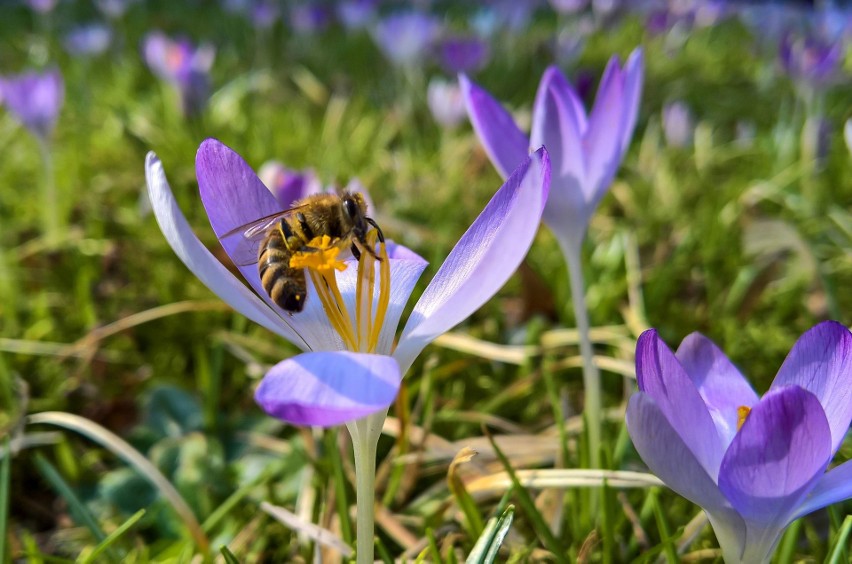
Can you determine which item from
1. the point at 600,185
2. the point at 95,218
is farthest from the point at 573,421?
the point at 95,218

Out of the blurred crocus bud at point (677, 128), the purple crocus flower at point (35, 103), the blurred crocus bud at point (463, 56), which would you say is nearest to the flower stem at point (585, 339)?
the purple crocus flower at point (35, 103)

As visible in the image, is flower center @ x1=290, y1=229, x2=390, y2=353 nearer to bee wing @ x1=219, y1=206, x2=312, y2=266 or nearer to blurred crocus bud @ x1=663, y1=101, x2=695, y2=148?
bee wing @ x1=219, y1=206, x2=312, y2=266

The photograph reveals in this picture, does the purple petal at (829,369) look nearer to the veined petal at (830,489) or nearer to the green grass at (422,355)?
Answer: the veined petal at (830,489)

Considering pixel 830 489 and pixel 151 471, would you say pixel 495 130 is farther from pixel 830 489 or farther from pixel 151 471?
pixel 151 471

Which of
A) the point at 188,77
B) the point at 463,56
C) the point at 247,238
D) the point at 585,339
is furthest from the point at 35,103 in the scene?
the point at 463,56

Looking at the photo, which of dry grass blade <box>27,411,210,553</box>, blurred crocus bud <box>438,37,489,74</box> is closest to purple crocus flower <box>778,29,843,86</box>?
blurred crocus bud <box>438,37,489,74</box>

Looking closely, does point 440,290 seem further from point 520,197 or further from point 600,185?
point 600,185
